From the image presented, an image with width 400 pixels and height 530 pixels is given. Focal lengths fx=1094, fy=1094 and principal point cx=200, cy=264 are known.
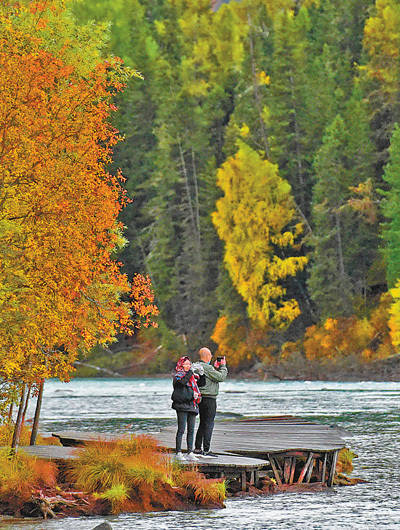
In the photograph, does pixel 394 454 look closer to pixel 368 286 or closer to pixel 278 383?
pixel 278 383

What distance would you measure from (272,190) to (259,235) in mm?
3592

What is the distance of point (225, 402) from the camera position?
149 ft

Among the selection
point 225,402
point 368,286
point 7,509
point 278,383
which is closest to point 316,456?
point 7,509

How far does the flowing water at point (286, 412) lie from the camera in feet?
57.1

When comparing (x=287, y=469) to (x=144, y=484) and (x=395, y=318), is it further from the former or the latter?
(x=395, y=318)

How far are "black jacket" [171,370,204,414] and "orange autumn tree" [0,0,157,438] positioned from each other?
2294 mm

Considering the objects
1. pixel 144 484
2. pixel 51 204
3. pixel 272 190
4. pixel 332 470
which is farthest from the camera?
pixel 272 190

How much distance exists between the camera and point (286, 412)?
3741 centimetres

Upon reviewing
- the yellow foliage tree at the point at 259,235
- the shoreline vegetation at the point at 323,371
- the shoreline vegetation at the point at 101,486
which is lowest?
the shoreline vegetation at the point at 101,486

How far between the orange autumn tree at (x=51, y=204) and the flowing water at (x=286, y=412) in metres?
3.74

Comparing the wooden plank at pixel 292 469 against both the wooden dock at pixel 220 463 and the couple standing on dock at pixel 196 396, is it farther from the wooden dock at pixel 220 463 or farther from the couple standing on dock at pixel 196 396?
the couple standing on dock at pixel 196 396

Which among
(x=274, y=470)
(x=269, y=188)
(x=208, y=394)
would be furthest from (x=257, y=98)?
(x=208, y=394)

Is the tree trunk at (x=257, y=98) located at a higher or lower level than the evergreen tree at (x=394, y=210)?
higher

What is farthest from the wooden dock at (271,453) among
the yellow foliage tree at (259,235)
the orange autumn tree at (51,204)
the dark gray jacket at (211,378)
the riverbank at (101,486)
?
the yellow foliage tree at (259,235)
